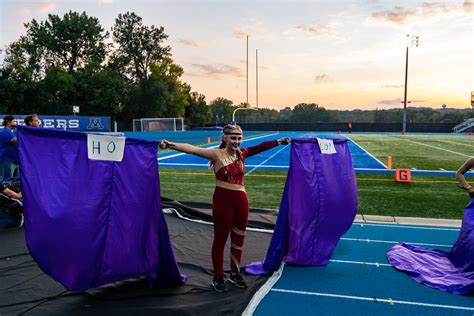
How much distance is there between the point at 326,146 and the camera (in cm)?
499

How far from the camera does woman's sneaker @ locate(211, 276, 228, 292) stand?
4113 mm

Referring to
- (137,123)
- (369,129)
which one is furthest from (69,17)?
(369,129)

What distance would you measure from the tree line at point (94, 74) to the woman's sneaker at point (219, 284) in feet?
149

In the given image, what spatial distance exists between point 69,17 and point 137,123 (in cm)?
2777

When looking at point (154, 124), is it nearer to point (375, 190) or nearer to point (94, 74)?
point (94, 74)

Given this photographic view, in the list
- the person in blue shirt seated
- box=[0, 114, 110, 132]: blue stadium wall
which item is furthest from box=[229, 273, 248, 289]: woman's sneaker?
box=[0, 114, 110, 132]: blue stadium wall

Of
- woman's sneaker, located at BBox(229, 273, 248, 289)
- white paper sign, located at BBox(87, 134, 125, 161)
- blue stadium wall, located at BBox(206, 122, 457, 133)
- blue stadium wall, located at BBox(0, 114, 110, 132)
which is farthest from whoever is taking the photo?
blue stadium wall, located at BBox(206, 122, 457, 133)

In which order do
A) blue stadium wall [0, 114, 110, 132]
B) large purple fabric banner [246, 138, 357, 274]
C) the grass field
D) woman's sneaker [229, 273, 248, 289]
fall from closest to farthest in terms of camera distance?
woman's sneaker [229, 273, 248, 289] < large purple fabric banner [246, 138, 357, 274] < the grass field < blue stadium wall [0, 114, 110, 132]

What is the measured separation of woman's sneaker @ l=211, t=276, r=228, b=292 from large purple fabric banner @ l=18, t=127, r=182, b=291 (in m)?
0.81

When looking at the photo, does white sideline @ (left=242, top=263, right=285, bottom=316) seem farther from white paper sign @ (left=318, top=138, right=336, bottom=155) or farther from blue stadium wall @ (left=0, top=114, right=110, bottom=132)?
blue stadium wall @ (left=0, top=114, right=110, bottom=132)

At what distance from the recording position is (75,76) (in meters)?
49.5

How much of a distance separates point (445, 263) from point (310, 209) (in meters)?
1.90

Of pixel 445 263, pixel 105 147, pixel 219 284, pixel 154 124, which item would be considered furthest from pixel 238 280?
pixel 154 124

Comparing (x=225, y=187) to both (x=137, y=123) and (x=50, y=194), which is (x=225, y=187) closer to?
(x=50, y=194)
